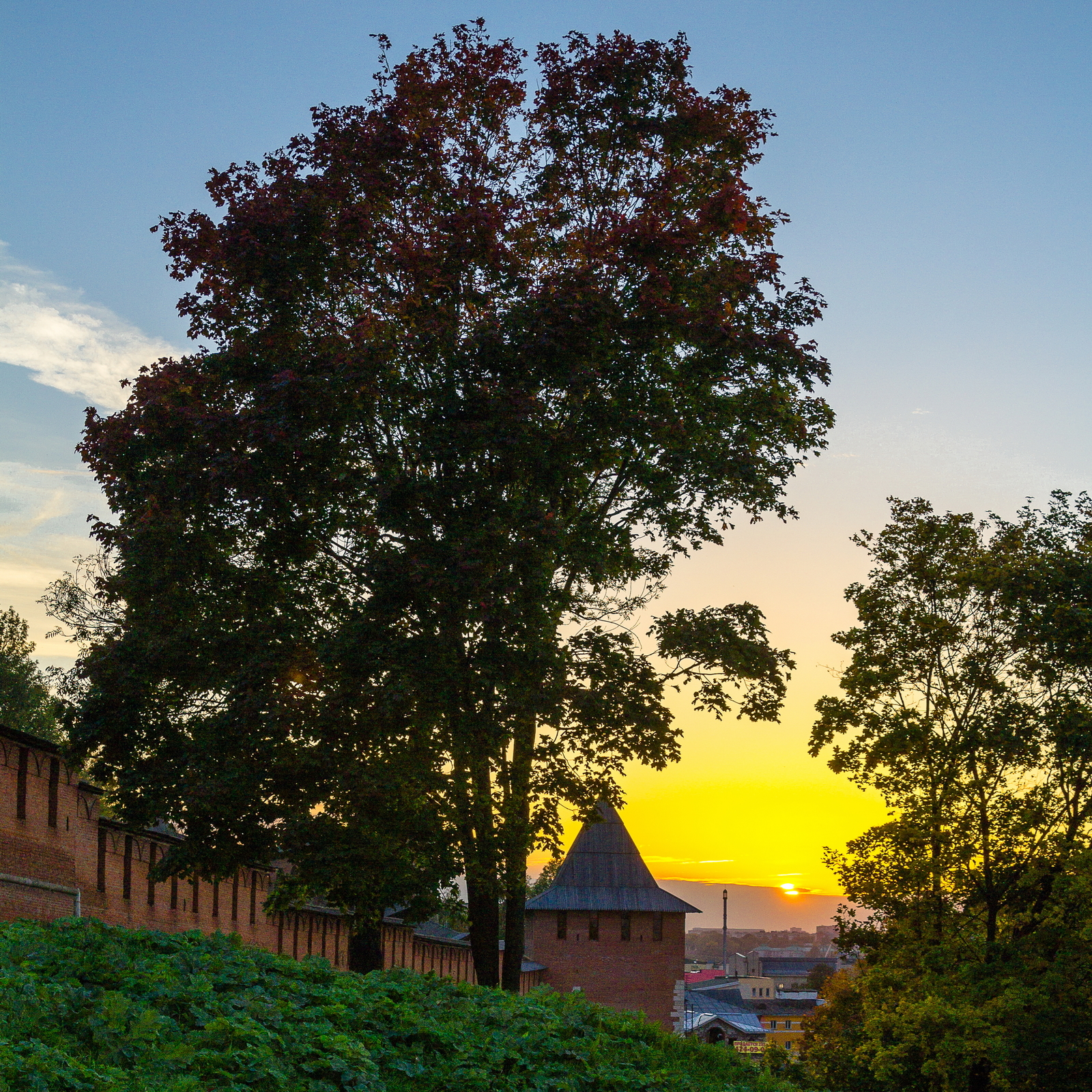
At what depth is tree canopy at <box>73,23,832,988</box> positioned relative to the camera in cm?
1455

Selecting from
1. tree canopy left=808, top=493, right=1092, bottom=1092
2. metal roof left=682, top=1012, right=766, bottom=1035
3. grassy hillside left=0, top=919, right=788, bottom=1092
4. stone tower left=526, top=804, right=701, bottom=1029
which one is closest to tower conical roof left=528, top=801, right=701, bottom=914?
stone tower left=526, top=804, right=701, bottom=1029

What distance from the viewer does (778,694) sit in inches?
669

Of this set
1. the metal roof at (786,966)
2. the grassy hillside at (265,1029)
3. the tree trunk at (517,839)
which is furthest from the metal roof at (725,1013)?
the grassy hillside at (265,1029)

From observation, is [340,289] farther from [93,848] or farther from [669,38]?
[93,848]

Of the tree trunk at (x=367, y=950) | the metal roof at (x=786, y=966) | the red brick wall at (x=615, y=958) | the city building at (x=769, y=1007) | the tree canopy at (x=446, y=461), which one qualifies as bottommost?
the metal roof at (x=786, y=966)

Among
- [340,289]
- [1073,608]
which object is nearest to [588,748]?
[340,289]

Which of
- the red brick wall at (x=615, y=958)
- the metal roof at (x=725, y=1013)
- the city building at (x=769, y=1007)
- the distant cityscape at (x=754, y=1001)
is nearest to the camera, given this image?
the red brick wall at (x=615, y=958)

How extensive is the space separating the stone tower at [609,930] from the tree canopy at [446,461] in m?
29.6

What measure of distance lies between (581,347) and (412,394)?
2.29m

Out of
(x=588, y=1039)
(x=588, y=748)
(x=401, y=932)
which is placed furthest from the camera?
(x=401, y=932)

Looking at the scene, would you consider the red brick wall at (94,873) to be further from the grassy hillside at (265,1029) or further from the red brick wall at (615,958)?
the red brick wall at (615,958)

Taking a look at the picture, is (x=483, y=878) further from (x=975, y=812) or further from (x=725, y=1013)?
(x=725, y=1013)

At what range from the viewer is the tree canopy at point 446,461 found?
14555 millimetres

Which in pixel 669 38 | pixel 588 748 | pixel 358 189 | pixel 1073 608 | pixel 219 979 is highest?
pixel 669 38
